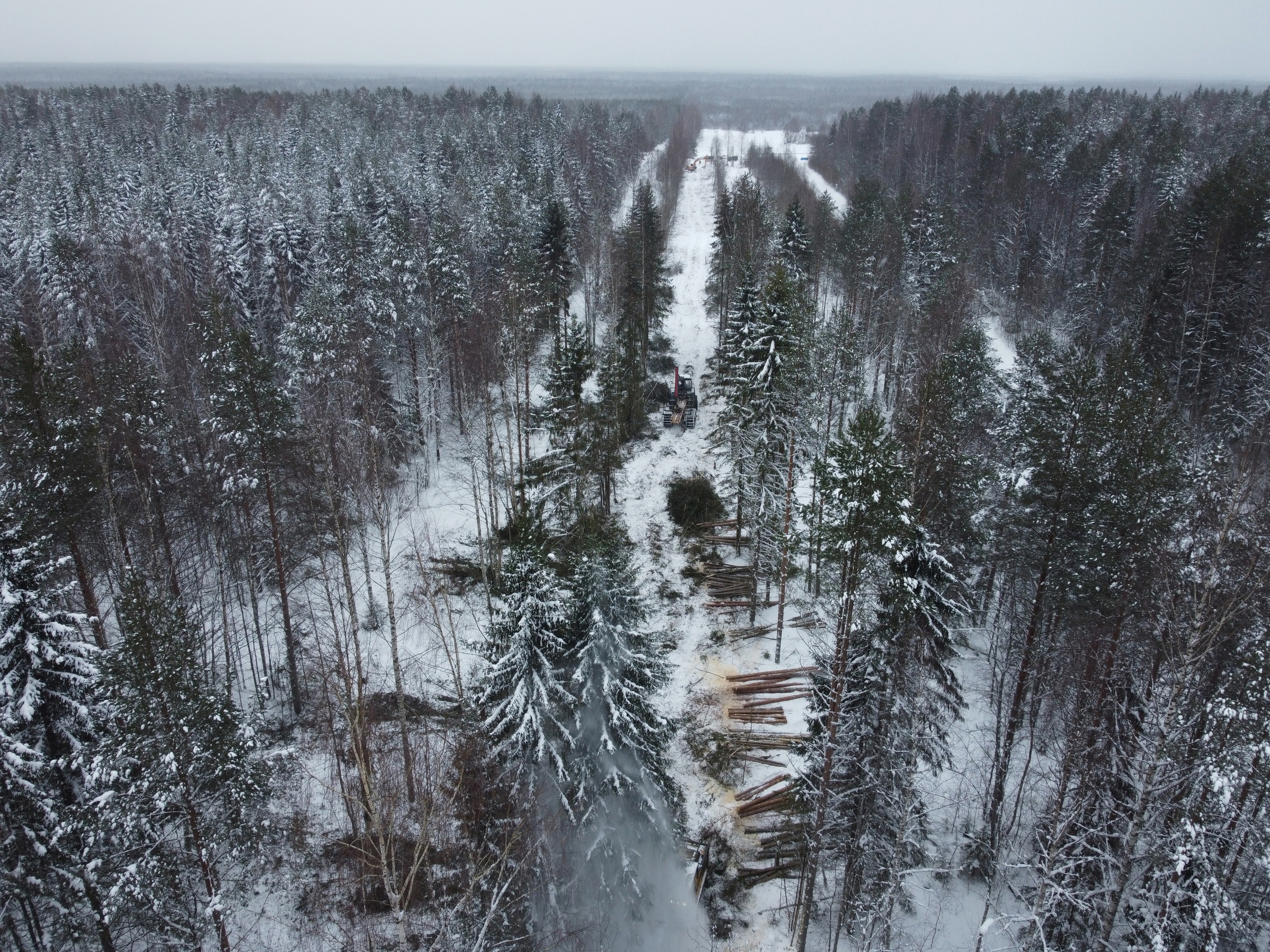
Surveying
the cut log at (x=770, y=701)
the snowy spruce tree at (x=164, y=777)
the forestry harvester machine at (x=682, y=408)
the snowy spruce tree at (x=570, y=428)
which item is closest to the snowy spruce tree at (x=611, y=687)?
the snowy spruce tree at (x=164, y=777)

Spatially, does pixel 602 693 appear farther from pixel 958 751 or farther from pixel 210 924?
pixel 958 751

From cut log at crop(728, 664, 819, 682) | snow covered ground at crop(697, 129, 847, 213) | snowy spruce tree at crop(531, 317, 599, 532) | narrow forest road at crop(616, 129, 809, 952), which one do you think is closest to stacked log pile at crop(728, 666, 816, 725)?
cut log at crop(728, 664, 819, 682)

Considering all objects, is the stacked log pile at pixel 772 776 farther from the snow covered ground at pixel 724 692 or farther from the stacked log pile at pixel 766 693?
the snow covered ground at pixel 724 692

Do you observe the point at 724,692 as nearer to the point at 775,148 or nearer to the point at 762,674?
the point at 762,674

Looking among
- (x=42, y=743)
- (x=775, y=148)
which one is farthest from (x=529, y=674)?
(x=775, y=148)

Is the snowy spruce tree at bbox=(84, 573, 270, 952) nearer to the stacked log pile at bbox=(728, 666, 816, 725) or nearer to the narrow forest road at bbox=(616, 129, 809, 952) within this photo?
the narrow forest road at bbox=(616, 129, 809, 952)

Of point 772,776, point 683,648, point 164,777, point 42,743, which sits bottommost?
point 772,776
